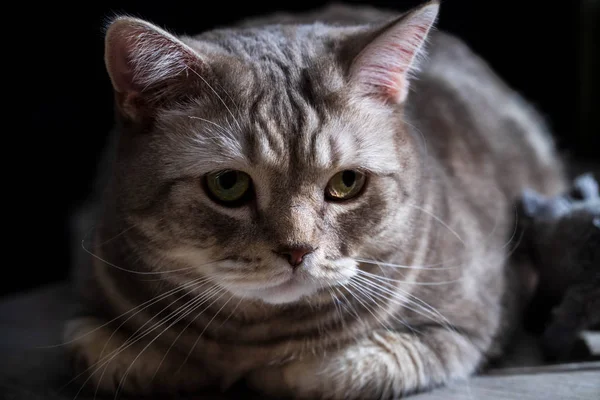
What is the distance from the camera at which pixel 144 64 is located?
125cm

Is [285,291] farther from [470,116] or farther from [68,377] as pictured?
[470,116]

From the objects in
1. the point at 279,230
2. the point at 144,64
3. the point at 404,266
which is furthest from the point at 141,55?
the point at 404,266

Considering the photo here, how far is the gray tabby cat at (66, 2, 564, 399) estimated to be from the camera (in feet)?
4.01

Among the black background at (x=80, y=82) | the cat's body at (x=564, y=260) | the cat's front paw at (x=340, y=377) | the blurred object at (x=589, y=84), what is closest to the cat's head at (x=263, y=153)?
the cat's front paw at (x=340, y=377)

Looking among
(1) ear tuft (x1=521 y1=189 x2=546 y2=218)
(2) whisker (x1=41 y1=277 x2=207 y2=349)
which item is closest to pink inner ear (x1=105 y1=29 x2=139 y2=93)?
(2) whisker (x1=41 y1=277 x2=207 y2=349)

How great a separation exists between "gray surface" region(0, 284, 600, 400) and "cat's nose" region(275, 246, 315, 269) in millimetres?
390

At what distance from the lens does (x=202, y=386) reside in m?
1.43

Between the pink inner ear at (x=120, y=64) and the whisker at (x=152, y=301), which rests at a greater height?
the pink inner ear at (x=120, y=64)

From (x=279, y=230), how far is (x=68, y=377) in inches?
24.9

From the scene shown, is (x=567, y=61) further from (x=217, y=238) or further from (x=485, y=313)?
(x=217, y=238)

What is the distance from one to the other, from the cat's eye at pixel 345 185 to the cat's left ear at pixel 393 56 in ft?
0.54

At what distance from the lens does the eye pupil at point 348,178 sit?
1.29 metres

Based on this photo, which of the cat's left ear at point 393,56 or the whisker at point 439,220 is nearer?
the cat's left ear at point 393,56

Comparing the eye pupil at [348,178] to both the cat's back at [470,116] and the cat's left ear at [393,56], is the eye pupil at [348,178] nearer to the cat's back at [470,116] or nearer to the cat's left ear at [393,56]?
the cat's left ear at [393,56]
